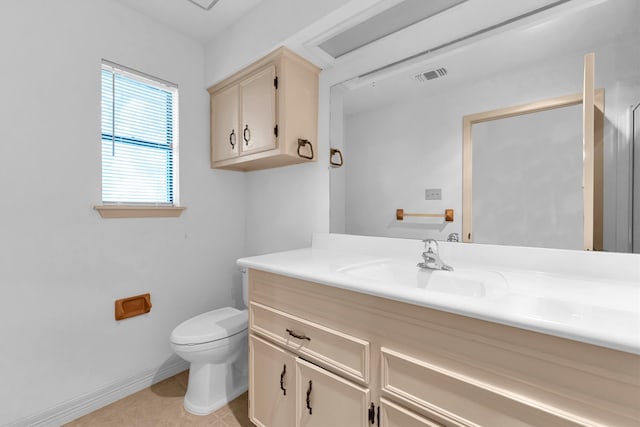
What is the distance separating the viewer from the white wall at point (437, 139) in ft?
3.33

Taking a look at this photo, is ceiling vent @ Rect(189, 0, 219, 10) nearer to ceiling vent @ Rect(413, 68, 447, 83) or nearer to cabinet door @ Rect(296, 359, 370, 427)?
ceiling vent @ Rect(413, 68, 447, 83)

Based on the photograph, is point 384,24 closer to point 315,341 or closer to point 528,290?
point 528,290

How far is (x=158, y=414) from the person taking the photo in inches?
63.8

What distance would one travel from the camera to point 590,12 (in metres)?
1.05

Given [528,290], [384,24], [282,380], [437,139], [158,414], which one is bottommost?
[158,414]

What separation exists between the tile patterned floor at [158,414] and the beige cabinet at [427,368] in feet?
1.70

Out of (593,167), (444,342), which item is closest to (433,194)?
(593,167)

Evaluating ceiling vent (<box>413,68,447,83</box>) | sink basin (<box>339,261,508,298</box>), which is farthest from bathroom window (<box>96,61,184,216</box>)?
ceiling vent (<box>413,68,447,83</box>)

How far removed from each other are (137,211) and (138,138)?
0.48 metres

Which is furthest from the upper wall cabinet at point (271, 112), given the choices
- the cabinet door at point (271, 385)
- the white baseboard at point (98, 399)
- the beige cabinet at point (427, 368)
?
the white baseboard at point (98, 399)

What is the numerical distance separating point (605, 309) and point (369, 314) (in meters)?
0.59

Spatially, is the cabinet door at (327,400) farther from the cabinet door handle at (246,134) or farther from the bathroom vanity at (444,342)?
the cabinet door handle at (246,134)

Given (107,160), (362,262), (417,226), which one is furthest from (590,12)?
(107,160)

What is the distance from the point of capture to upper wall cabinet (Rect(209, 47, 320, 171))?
1656mm
